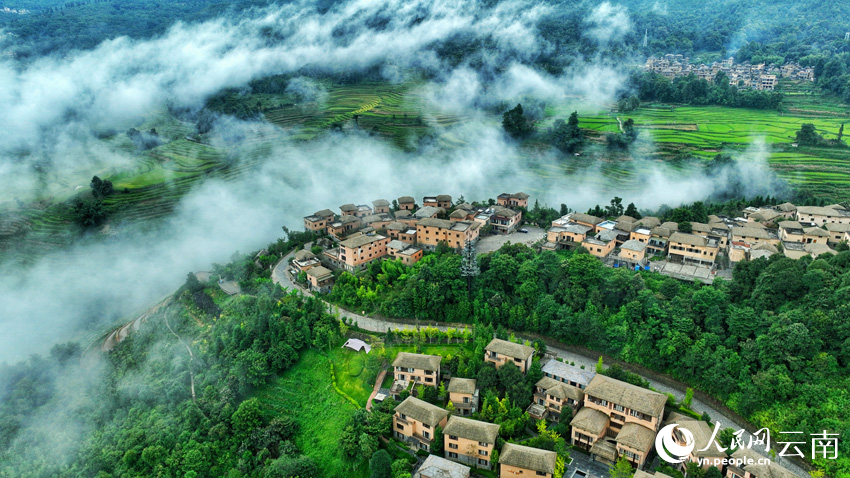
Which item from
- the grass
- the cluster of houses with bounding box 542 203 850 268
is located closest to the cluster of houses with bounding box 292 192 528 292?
the cluster of houses with bounding box 542 203 850 268

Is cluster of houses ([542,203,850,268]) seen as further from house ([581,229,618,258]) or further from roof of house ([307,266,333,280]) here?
roof of house ([307,266,333,280])

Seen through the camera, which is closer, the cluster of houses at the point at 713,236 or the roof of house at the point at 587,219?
the cluster of houses at the point at 713,236

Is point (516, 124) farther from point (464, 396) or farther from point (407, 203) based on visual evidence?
point (464, 396)

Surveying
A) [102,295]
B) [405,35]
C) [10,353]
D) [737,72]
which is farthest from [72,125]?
[737,72]

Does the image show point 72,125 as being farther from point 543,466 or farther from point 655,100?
point 655,100

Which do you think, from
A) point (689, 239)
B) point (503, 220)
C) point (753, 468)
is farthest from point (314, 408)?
point (689, 239)

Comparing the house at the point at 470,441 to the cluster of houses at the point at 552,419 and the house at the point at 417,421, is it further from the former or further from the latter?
the house at the point at 417,421

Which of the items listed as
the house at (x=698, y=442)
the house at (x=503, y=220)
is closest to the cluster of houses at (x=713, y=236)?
the house at (x=503, y=220)
